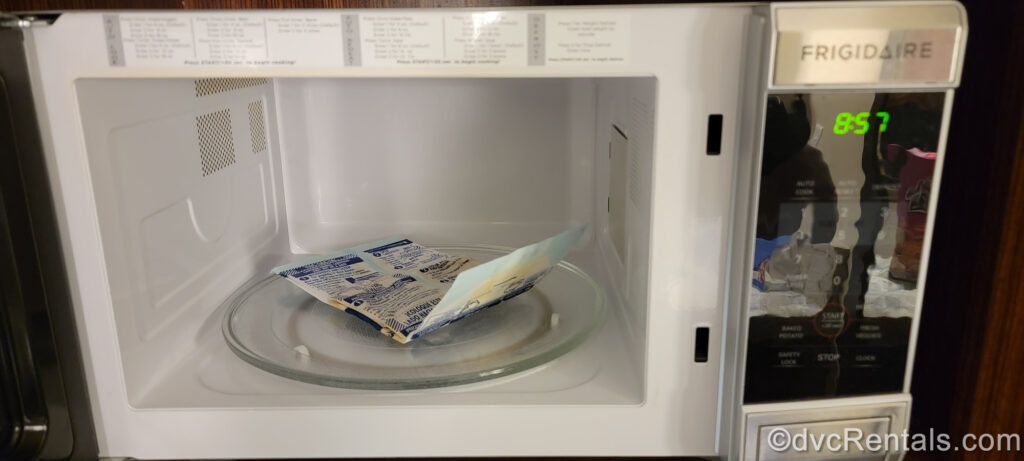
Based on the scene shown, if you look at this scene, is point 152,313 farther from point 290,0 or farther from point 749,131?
point 749,131

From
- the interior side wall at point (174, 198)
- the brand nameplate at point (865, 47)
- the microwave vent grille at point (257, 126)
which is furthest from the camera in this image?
the microwave vent grille at point (257, 126)

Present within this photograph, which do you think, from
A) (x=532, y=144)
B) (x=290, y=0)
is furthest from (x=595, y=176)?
(x=290, y=0)

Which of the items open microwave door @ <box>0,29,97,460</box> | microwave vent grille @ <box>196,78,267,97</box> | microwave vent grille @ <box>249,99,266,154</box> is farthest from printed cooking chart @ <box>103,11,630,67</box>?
microwave vent grille @ <box>249,99,266,154</box>

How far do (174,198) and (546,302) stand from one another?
434 mm

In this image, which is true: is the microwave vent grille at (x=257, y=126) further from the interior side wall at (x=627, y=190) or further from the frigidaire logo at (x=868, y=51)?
the frigidaire logo at (x=868, y=51)

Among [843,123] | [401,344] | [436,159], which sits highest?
[843,123]

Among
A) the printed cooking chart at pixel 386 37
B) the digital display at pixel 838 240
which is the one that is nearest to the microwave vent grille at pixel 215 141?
the printed cooking chart at pixel 386 37

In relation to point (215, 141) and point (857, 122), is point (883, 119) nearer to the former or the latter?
point (857, 122)

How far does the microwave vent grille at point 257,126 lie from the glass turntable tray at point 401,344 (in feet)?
0.66

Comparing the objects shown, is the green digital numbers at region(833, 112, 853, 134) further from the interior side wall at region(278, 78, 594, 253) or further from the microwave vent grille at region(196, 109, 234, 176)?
the microwave vent grille at region(196, 109, 234, 176)

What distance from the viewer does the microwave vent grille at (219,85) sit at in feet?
2.67

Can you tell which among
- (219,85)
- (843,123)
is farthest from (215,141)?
(843,123)

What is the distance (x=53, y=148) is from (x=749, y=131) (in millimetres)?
563

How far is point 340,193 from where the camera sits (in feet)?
3.53
